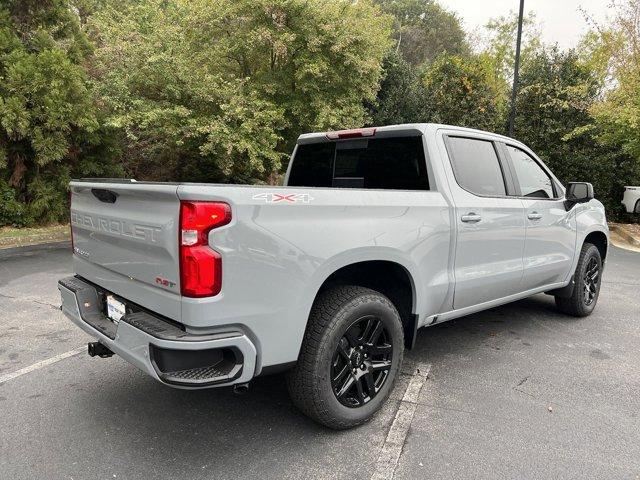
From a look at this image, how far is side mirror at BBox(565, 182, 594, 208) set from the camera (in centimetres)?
444

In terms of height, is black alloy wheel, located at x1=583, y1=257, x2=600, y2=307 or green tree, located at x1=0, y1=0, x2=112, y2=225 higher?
green tree, located at x1=0, y1=0, x2=112, y2=225

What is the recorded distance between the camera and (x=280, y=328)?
238cm

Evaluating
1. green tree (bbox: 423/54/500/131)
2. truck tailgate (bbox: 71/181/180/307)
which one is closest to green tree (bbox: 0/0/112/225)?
truck tailgate (bbox: 71/181/180/307)

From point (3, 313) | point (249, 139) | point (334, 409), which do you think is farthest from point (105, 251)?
point (249, 139)

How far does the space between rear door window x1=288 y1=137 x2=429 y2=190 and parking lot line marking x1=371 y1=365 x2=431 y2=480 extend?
1.42 meters

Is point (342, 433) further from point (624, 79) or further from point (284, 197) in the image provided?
point (624, 79)

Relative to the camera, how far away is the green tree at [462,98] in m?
17.3

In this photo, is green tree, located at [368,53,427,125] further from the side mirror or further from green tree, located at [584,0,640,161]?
the side mirror

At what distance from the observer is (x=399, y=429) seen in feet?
9.39

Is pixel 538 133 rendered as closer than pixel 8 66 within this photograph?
No

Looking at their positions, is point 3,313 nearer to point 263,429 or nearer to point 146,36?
point 263,429

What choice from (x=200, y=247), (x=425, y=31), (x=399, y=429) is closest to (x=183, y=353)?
(x=200, y=247)

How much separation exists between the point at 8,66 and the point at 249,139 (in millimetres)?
5373

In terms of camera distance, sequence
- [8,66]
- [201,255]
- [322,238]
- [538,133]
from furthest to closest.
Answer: [538,133] < [8,66] < [322,238] < [201,255]
